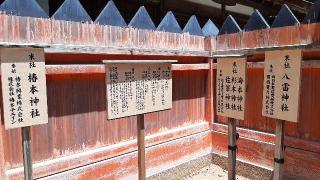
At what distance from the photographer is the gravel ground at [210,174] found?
6207 millimetres

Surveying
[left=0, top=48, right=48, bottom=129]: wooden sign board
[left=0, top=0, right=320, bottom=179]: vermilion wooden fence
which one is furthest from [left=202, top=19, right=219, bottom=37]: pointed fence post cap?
[left=0, top=48, right=48, bottom=129]: wooden sign board

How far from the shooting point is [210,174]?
6.38m

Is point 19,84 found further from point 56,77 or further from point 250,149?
point 250,149

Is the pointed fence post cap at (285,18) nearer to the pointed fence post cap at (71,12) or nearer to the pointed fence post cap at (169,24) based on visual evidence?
the pointed fence post cap at (169,24)

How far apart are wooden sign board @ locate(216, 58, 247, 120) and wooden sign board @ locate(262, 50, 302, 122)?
1.12 feet

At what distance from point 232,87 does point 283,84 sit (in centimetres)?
78

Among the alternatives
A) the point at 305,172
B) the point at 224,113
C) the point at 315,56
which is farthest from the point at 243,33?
the point at 305,172

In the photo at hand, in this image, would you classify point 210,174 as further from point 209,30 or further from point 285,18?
point 285,18

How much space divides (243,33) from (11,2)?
4.16 m

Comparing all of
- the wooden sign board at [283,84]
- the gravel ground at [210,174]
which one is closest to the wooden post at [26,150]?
the wooden sign board at [283,84]

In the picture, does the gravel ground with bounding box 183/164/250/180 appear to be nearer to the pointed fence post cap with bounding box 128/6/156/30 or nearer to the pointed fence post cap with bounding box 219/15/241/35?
the pointed fence post cap with bounding box 219/15/241/35

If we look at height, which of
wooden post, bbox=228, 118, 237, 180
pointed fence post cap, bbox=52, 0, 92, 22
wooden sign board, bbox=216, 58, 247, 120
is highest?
pointed fence post cap, bbox=52, 0, 92, 22

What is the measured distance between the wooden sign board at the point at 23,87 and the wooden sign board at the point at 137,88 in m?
0.83

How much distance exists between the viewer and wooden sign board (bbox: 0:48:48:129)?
295 cm
